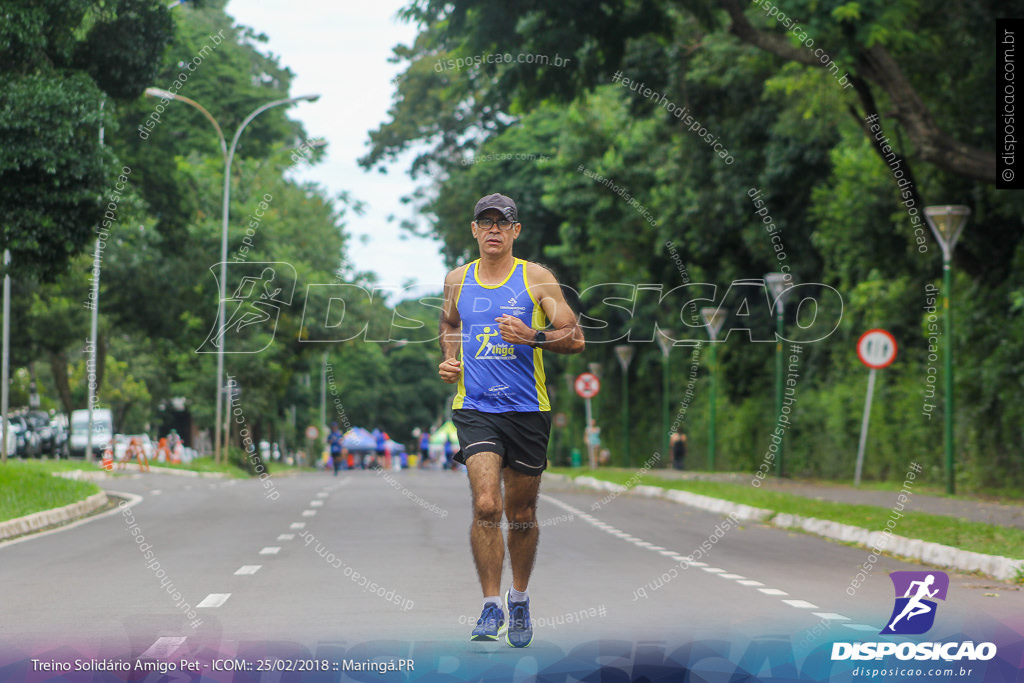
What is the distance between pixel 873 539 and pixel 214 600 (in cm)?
837

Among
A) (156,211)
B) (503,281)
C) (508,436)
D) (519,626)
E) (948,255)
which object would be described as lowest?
(519,626)

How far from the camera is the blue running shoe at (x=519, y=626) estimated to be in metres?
7.82

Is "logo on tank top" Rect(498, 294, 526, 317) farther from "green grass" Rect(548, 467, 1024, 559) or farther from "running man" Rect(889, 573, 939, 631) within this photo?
"green grass" Rect(548, 467, 1024, 559)

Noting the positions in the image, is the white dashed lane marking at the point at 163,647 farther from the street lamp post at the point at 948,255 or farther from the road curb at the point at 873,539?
the street lamp post at the point at 948,255

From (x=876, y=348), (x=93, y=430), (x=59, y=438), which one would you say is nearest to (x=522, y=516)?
(x=876, y=348)

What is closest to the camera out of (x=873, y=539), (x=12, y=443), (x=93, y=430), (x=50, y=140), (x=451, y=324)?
(x=451, y=324)

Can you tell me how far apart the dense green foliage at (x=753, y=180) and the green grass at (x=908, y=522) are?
3.27 meters

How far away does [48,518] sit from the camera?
1939 cm

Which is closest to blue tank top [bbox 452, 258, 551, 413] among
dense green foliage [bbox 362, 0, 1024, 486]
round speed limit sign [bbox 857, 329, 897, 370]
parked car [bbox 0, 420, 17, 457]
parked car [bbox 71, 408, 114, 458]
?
dense green foliage [bbox 362, 0, 1024, 486]

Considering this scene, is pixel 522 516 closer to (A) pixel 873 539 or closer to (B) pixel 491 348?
(B) pixel 491 348

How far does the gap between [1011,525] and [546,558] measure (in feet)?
18.3

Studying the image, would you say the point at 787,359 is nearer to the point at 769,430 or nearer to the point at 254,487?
the point at 769,430

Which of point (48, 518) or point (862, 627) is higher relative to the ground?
point (862, 627)

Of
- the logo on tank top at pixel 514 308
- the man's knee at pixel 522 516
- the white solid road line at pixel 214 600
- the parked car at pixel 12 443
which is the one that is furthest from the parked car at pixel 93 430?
the logo on tank top at pixel 514 308
